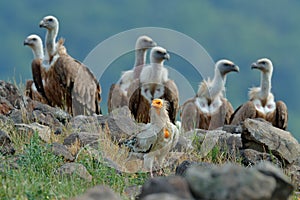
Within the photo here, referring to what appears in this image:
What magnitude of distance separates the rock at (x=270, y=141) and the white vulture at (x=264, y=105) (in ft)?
21.9

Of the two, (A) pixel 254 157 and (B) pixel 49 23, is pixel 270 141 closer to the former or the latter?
(A) pixel 254 157

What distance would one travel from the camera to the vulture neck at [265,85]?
17.2 m

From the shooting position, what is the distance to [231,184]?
12.1 ft

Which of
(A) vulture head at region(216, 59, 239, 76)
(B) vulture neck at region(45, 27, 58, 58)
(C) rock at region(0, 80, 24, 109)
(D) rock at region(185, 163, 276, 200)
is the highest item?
(B) vulture neck at region(45, 27, 58, 58)

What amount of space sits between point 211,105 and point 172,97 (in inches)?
67.8

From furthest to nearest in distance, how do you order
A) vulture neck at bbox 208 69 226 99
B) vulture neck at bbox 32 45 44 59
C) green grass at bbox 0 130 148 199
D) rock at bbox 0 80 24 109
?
1. vulture neck at bbox 32 45 44 59
2. vulture neck at bbox 208 69 226 99
3. rock at bbox 0 80 24 109
4. green grass at bbox 0 130 148 199

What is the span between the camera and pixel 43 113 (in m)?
11.0

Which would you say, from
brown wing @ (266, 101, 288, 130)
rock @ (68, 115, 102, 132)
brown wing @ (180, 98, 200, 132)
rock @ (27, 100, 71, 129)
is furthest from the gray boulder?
brown wing @ (266, 101, 288, 130)

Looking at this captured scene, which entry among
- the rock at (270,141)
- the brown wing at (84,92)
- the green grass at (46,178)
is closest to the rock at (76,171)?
the green grass at (46,178)

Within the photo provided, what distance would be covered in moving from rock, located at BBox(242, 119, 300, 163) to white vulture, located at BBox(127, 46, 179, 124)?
6231mm

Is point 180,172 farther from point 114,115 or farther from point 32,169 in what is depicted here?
point 114,115

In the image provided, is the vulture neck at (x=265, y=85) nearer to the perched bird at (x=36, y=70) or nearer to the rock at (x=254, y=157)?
the perched bird at (x=36, y=70)

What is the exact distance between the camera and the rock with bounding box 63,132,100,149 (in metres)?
8.84

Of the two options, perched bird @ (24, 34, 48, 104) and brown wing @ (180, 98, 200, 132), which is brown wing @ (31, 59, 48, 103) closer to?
perched bird @ (24, 34, 48, 104)
